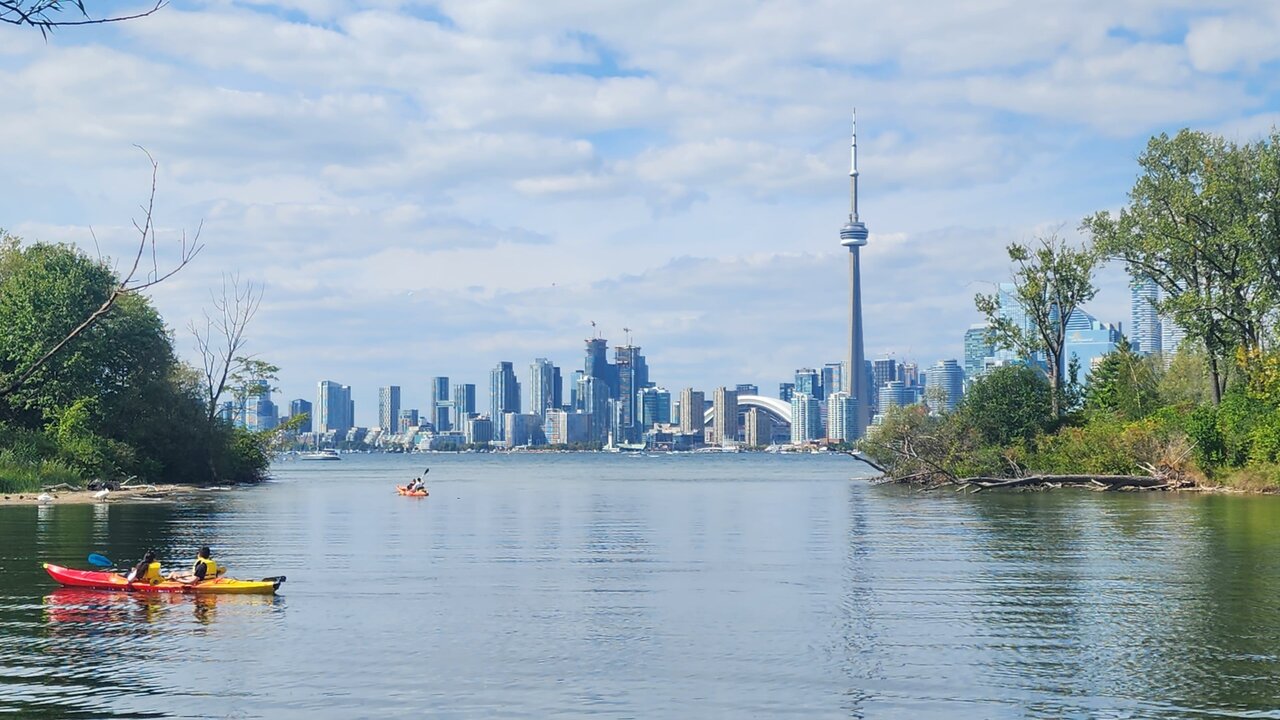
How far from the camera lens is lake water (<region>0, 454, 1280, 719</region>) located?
68.4 feet

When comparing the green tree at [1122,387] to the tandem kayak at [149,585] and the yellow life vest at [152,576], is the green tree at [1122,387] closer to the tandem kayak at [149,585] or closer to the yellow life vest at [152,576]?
the tandem kayak at [149,585]

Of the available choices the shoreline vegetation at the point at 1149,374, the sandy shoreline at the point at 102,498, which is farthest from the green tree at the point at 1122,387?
the sandy shoreline at the point at 102,498

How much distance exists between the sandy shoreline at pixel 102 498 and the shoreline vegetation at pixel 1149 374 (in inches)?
2259

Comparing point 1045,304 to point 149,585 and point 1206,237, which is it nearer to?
point 1206,237

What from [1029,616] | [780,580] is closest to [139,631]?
[780,580]

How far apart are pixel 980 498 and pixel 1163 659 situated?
199 feet

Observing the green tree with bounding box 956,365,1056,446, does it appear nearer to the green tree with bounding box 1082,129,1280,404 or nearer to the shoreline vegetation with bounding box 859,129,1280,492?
the shoreline vegetation with bounding box 859,129,1280,492

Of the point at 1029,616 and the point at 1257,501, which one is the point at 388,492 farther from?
the point at 1029,616

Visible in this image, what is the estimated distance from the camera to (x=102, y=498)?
7819 cm

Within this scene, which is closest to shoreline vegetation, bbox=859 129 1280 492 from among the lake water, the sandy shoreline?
the lake water

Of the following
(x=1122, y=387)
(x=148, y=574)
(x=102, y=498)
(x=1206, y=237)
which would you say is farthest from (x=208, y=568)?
(x=1122, y=387)

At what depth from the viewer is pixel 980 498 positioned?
8269 cm

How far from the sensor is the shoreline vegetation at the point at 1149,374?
265 feet

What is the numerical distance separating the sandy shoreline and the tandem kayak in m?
41.9
